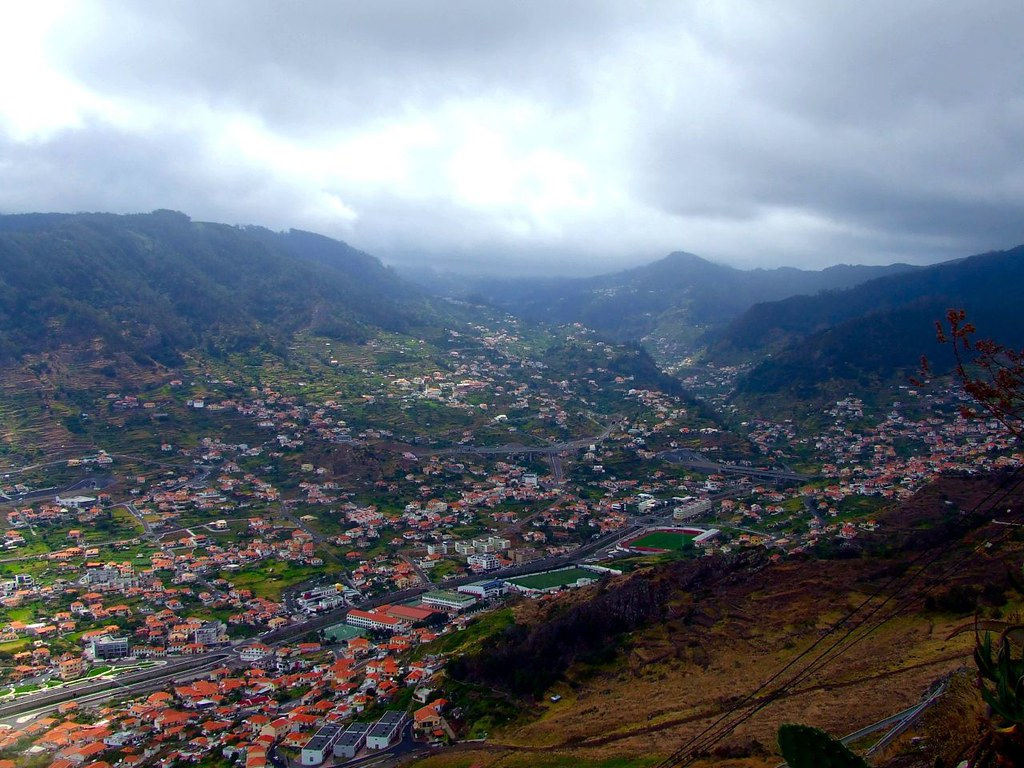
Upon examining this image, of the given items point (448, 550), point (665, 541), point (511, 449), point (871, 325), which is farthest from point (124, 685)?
point (871, 325)

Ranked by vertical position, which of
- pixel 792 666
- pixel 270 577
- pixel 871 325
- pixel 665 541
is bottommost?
pixel 270 577

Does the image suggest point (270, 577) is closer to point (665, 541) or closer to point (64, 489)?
point (64, 489)

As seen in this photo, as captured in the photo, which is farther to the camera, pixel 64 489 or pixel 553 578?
pixel 64 489

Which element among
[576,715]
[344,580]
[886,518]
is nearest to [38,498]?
[344,580]

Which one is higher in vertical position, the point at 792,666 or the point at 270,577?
the point at 792,666

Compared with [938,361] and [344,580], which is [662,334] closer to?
[938,361]

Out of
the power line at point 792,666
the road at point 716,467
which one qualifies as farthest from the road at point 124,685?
the road at point 716,467
